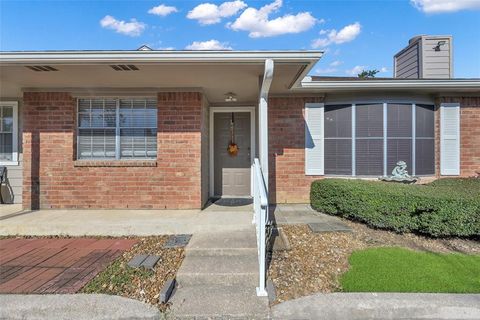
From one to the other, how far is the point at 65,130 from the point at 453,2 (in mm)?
9595

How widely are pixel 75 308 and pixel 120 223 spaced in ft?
6.72

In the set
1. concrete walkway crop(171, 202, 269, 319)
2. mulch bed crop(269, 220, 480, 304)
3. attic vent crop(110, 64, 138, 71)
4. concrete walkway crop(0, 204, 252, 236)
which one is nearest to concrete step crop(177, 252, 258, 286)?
concrete walkway crop(171, 202, 269, 319)

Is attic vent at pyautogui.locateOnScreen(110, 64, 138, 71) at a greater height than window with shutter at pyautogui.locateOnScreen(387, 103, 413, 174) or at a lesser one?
greater

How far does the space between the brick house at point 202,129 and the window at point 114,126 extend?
2 cm

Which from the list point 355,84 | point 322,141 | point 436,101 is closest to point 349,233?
point 322,141

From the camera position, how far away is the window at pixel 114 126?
5.79 m

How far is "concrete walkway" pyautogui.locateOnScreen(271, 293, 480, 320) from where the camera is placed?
2.50 m

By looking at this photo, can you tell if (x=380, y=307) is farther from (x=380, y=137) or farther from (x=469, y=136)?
(x=469, y=136)

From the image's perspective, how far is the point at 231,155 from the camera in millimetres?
7094

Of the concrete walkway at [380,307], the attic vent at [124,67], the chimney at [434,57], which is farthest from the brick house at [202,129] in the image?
the chimney at [434,57]

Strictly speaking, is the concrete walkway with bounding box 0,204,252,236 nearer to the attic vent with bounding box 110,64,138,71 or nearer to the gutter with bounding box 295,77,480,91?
the attic vent with bounding box 110,64,138,71

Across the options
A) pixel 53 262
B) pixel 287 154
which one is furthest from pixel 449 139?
pixel 53 262

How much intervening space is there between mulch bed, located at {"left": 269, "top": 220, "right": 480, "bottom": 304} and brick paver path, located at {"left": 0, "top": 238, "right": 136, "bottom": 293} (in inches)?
83.1

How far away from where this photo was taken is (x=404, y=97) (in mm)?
6164
